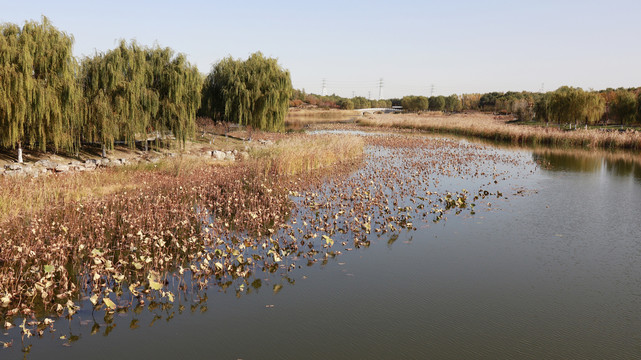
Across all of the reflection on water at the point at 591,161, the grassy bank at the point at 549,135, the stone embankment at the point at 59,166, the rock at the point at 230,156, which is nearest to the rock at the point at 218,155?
the rock at the point at 230,156

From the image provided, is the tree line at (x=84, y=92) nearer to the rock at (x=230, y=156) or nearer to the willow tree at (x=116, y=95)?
the willow tree at (x=116, y=95)

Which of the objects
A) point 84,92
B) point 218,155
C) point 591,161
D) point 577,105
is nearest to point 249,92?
point 218,155

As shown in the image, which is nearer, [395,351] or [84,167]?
[395,351]

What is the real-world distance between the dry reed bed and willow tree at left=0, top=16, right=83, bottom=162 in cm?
356

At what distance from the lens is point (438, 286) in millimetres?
9938

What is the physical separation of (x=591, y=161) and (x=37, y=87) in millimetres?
36464

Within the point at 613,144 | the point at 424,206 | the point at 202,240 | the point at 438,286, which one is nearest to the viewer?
the point at 438,286

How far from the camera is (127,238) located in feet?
37.5

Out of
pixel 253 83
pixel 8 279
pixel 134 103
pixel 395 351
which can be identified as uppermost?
pixel 253 83

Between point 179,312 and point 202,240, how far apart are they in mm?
3632

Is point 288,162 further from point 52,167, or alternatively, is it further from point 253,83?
point 253,83

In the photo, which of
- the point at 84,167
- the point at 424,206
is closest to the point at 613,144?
the point at 424,206

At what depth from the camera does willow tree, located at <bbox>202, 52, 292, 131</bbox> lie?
34219mm

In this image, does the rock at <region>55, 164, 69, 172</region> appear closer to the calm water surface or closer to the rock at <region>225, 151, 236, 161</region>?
the rock at <region>225, 151, 236, 161</region>
